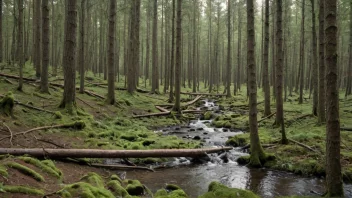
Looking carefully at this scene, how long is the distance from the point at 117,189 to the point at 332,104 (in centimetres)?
419

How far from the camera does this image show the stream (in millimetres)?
6969

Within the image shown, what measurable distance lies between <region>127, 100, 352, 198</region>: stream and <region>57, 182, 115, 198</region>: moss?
68.5 inches

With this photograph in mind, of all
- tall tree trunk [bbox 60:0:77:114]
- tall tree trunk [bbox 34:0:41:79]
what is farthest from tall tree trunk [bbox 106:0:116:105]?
tall tree trunk [bbox 34:0:41:79]

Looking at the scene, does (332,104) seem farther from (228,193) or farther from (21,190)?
(21,190)

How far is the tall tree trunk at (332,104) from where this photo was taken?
4586 mm

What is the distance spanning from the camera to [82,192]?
4848mm

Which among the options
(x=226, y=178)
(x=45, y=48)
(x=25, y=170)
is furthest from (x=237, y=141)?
(x=45, y=48)

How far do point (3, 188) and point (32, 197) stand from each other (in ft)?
1.34

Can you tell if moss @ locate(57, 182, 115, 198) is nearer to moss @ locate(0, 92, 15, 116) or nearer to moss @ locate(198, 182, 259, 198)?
moss @ locate(198, 182, 259, 198)

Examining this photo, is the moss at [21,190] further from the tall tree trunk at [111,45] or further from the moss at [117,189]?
the tall tree trunk at [111,45]

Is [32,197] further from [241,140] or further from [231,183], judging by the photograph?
[241,140]

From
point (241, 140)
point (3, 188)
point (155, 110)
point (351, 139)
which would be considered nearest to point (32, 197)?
point (3, 188)

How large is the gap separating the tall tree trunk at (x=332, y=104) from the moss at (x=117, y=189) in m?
3.60

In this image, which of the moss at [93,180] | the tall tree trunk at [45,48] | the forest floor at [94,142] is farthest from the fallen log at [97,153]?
the tall tree trunk at [45,48]
